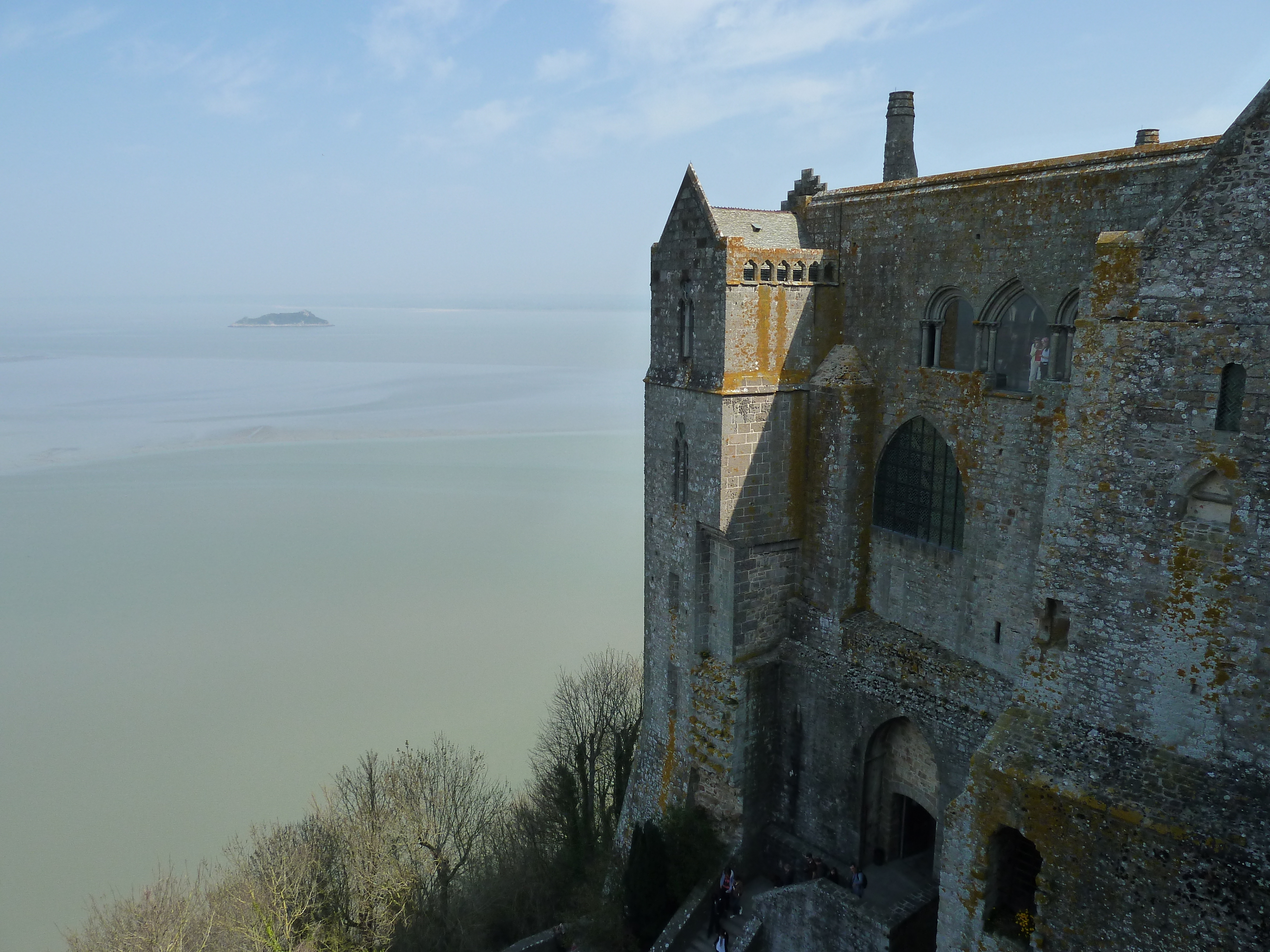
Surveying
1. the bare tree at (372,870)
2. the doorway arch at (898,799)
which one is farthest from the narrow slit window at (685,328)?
the bare tree at (372,870)

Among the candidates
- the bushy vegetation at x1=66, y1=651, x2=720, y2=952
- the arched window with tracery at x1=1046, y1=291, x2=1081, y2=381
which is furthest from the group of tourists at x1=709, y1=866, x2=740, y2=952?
the arched window with tracery at x1=1046, y1=291, x2=1081, y2=381

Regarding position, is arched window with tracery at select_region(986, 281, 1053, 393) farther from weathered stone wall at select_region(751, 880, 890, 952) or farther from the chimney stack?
weathered stone wall at select_region(751, 880, 890, 952)

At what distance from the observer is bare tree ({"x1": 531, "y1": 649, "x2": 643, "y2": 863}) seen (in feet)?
76.4

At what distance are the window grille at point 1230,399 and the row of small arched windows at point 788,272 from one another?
8002 millimetres

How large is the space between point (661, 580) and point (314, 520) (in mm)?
42493

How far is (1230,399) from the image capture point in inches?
333

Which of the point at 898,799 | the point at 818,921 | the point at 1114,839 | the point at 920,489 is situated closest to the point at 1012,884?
the point at 1114,839

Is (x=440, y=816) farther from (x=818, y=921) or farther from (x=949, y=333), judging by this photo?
(x=949, y=333)

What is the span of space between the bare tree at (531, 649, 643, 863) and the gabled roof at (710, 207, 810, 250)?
43.3 ft

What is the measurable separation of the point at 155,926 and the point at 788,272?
1654 centimetres

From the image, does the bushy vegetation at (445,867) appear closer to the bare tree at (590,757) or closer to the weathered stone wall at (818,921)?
the bare tree at (590,757)

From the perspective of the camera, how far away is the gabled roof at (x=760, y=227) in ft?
51.0

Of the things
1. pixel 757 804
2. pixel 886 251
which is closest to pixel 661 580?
pixel 757 804

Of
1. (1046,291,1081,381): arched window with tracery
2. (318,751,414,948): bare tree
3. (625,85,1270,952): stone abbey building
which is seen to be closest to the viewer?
(625,85,1270,952): stone abbey building
